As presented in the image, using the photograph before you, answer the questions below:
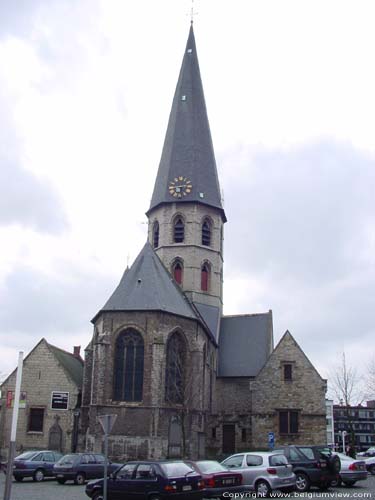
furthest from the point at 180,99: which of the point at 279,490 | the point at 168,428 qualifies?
the point at 279,490

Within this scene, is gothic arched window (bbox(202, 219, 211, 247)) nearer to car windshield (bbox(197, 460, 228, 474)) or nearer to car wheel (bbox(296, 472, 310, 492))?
car wheel (bbox(296, 472, 310, 492))

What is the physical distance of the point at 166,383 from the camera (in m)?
32.3

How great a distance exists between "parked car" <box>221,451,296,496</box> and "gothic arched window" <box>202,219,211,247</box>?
90.4 feet

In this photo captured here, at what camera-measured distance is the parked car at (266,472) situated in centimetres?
1709

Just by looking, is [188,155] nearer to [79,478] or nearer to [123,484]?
[79,478]

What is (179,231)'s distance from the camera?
4434cm

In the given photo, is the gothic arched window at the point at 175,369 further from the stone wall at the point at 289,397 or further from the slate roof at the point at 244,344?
the slate roof at the point at 244,344

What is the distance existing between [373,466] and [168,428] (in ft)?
34.0

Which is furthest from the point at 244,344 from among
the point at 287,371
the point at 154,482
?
the point at 154,482

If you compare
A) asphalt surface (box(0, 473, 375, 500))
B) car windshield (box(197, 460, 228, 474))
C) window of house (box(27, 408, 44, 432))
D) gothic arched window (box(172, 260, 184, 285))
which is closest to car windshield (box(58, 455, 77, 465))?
asphalt surface (box(0, 473, 375, 500))

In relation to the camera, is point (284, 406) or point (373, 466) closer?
point (373, 466)

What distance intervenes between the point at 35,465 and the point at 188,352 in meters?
12.2

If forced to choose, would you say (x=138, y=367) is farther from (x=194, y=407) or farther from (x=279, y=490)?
(x=279, y=490)

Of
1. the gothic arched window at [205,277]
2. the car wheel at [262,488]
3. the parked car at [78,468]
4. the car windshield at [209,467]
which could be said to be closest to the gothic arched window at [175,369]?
the parked car at [78,468]
